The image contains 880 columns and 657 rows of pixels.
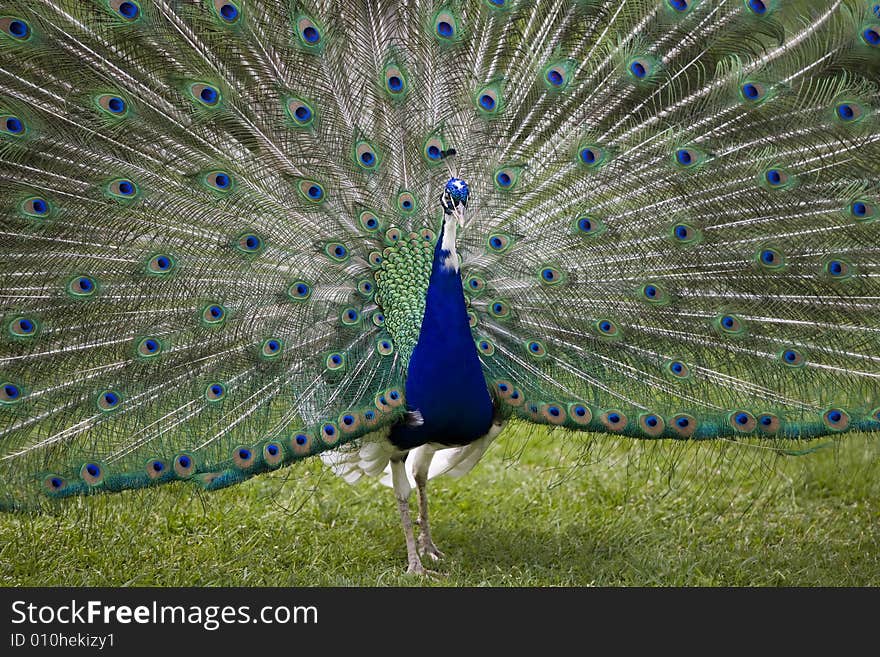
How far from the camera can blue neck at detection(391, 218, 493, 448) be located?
409 centimetres

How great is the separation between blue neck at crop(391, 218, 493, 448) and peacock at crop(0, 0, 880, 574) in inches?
0.5

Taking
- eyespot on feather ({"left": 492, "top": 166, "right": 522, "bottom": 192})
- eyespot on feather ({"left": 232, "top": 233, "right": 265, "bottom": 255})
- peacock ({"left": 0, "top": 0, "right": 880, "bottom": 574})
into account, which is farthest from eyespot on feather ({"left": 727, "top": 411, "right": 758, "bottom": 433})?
eyespot on feather ({"left": 232, "top": 233, "right": 265, "bottom": 255})

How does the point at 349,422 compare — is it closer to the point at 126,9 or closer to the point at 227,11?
the point at 227,11

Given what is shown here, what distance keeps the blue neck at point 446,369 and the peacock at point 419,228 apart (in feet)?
A: 0.04

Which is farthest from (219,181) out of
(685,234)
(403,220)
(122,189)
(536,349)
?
(685,234)

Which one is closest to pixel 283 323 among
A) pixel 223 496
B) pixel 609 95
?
pixel 609 95

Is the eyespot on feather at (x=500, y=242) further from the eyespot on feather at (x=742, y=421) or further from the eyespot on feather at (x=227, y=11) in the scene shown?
the eyespot on feather at (x=227, y=11)

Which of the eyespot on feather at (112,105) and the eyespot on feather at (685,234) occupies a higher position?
the eyespot on feather at (112,105)

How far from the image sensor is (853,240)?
4.25m

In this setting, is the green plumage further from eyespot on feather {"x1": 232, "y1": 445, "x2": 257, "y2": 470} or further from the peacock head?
the peacock head

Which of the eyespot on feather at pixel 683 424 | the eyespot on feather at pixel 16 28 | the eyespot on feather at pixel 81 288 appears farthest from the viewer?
the eyespot on feather at pixel 683 424

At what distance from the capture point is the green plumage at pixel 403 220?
13.2 ft

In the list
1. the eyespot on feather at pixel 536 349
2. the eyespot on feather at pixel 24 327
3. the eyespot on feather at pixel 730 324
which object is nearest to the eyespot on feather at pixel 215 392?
the eyespot on feather at pixel 24 327

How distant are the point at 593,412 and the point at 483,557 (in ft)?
3.91
